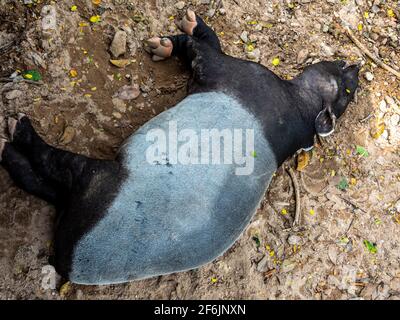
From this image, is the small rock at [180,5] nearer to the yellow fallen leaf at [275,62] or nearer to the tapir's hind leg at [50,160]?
the yellow fallen leaf at [275,62]

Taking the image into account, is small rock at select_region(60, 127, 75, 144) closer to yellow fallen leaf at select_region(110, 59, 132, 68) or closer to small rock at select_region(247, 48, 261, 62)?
yellow fallen leaf at select_region(110, 59, 132, 68)

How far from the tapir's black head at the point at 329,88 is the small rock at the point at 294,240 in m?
1.08

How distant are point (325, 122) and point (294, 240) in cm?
125

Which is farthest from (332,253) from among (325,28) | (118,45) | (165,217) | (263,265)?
(118,45)

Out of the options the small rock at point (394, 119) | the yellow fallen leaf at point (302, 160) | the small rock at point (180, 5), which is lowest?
the yellow fallen leaf at point (302, 160)

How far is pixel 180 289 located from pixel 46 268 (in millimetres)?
1175

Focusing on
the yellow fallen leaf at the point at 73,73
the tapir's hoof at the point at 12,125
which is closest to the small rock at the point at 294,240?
the yellow fallen leaf at the point at 73,73

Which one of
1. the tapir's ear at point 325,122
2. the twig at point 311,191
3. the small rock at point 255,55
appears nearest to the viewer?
the tapir's ear at point 325,122

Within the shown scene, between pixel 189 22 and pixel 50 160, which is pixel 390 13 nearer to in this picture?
pixel 189 22

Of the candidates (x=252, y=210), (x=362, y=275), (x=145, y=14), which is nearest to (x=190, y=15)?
(x=145, y=14)

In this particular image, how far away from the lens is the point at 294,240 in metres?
4.54

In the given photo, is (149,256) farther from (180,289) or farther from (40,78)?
(40,78)

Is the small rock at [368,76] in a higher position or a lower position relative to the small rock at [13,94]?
lower

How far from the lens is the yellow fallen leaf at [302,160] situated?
4.78 metres
